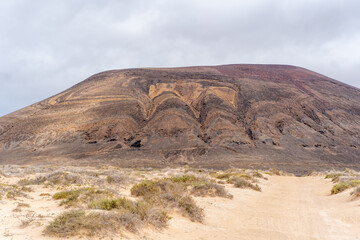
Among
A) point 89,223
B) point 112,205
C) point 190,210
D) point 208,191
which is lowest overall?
point 208,191

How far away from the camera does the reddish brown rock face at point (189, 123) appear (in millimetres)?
44219

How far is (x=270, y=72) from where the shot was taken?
3014 inches

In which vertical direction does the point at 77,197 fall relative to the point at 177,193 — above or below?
below

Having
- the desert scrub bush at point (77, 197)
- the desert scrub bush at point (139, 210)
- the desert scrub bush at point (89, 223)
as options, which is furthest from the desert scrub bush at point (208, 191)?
the desert scrub bush at point (89, 223)

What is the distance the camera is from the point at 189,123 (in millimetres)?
51156

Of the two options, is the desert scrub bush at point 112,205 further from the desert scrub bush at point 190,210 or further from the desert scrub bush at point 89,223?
the desert scrub bush at point 190,210

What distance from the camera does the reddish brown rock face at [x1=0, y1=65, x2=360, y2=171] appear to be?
1741 inches

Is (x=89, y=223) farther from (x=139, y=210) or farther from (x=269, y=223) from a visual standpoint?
(x=269, y=223)

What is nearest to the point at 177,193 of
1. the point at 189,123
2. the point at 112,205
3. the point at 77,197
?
the point at 112,205

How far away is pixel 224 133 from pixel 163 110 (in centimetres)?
1323

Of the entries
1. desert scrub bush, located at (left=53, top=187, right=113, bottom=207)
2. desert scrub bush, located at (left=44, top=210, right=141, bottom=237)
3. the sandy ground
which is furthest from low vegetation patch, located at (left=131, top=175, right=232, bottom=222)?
desert scrub bush, located at (left=44, top=210, right=141, bottom=237)

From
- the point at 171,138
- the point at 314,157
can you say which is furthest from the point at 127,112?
the point at 314,157

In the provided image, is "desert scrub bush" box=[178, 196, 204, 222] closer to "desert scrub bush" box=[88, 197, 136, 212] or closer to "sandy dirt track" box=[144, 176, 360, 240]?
"sandy dirt track" box=[144, 176, 360, 240]

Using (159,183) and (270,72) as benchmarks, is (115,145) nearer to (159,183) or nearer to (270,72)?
(159,183)
